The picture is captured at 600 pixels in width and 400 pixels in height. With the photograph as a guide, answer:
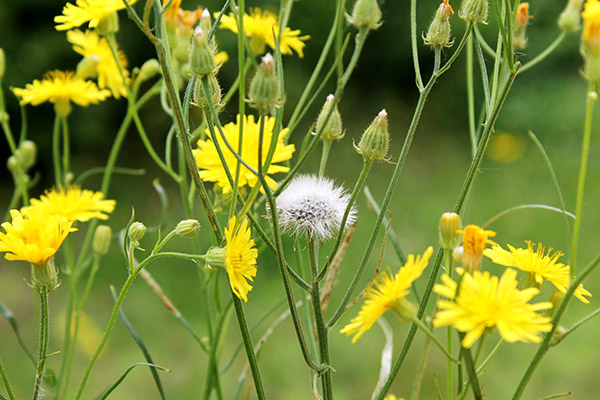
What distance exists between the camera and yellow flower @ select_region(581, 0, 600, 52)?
0.40 meters

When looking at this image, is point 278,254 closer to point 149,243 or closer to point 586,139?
point 586,139

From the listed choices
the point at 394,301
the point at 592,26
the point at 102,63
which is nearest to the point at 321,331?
the point at 394,301

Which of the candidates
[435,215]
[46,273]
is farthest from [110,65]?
[435,215]

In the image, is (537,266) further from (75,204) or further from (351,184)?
(351,184)

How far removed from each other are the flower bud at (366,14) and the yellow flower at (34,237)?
255 millimetres

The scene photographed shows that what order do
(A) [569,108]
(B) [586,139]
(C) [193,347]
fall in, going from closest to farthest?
(B) [586,139] < (C) [193,347] < (A) [569,108]

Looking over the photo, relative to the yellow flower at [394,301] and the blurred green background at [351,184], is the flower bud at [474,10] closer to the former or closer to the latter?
the yellow flower at [394,301]

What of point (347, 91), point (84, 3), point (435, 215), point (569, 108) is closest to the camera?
point (84, 3)

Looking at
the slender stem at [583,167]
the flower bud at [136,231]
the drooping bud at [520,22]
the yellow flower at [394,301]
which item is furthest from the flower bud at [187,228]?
the drooping bud at [520,22]

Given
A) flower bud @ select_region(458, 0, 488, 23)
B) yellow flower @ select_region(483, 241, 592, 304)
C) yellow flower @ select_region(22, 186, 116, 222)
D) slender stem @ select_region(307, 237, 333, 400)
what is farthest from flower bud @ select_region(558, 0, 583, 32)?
yellow flower @ select_region(22, 186, 116, 222)

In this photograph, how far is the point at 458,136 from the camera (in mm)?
2697

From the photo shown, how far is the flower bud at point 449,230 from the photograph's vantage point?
0.41m

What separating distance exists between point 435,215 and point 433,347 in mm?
714

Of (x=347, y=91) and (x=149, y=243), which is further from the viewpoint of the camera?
(x=347, y=91)
